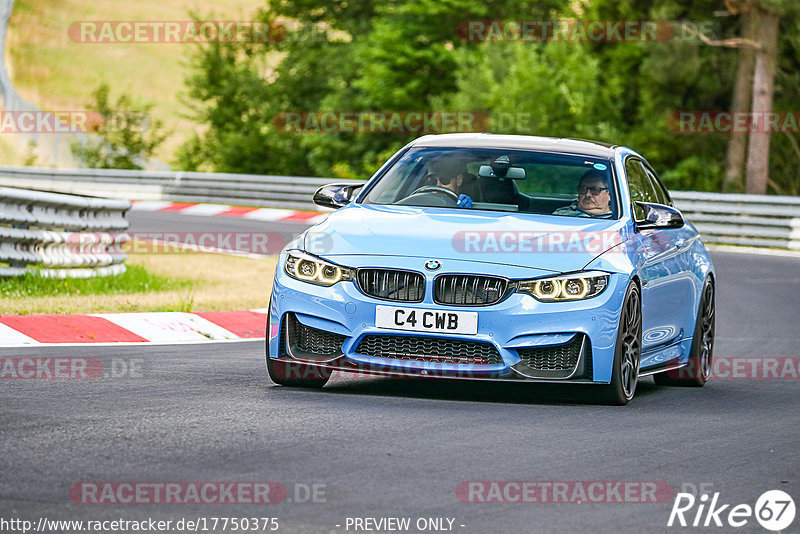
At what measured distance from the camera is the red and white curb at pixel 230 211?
102ft

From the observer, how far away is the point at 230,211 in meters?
32.6

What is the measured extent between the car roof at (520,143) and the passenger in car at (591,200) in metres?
0.32

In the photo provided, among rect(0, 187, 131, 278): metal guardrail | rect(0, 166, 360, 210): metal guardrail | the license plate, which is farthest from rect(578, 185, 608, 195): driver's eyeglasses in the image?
rect(0, 166, 360, 210): metal guardrail

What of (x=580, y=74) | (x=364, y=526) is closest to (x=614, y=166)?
(x=364, y=526)

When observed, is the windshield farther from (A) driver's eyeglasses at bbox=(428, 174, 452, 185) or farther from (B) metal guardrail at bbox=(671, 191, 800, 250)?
(B) metal guardrail at bbox=(671, 191, 800, 250)

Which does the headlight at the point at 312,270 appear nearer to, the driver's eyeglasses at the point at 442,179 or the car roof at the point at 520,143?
the driver's eyeglasses at the point at 442,179

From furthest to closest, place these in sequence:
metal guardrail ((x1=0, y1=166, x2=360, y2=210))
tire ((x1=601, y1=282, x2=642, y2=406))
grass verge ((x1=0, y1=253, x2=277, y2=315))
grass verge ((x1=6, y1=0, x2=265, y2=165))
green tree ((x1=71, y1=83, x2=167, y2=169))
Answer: grass verge ((x1=6, y1=0, x2=265, y2=165)) < green tree ((x1=71, y1=83, x2=167, y2=169)) < metal guardrail ((x1=0, y1=166, x2=360, y2=210)) < grass verge ((x1=0, y1=253, x2=277, y2=315)) < tire ((x1=601, y1=282, x2=642, y2=406))

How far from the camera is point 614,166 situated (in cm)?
975

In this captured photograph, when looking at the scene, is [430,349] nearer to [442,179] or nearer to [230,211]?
[442,179]

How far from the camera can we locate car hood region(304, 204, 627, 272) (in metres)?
8.32

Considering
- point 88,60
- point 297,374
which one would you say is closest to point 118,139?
point 297,374

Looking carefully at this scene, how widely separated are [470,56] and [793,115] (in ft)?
31.5

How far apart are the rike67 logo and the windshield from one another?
3553mm

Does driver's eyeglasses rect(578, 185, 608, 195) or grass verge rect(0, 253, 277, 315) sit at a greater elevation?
driver's eyeglasses rect(578, 185, 608, 195)
